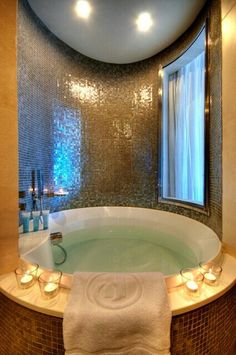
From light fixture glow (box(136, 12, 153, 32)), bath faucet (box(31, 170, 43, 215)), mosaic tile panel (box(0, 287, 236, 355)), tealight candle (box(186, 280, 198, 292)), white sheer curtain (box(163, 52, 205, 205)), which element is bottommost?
mosaic tile panel (box(0, 287, 236, 355))

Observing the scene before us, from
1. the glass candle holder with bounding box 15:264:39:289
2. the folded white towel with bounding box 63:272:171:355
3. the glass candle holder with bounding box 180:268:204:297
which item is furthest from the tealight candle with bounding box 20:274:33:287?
the glass candle holder with bounding box 180:268:204:297

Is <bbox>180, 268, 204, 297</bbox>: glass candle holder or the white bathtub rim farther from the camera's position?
the white bathtub rim

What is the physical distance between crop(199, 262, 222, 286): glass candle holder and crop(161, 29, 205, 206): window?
819 mm

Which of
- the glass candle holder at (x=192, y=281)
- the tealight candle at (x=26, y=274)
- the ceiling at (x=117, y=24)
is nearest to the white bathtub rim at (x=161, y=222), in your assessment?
the glass candle holder at (x=192, y=281)

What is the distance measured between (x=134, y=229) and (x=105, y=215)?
20.9 inches

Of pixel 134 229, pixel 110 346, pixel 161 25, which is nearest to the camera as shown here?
pixel 110 346

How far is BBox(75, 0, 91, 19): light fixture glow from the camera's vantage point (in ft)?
5.67

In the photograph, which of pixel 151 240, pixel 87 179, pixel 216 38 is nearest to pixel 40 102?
pixel 87 179

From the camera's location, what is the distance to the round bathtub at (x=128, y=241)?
1.42 m

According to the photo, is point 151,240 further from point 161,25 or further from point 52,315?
point 161,25

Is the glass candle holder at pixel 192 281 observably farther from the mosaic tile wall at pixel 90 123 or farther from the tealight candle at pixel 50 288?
the mosaic tile wall at pixel 90 123

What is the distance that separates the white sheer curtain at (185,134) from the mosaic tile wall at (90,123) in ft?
0.57

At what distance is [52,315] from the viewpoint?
78 cm

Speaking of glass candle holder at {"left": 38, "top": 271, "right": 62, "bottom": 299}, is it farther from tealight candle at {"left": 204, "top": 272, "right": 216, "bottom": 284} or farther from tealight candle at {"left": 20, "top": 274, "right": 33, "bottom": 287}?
tealight candle at {"left": 204, "top": 272, "right": 216, "bottom": 284}
